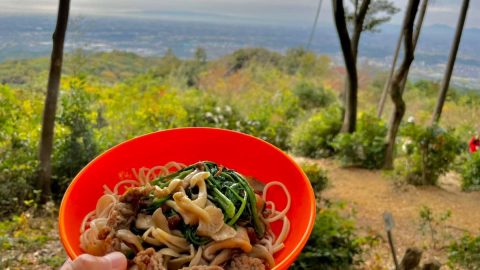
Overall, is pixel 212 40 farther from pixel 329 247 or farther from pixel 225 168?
pixel 225 168

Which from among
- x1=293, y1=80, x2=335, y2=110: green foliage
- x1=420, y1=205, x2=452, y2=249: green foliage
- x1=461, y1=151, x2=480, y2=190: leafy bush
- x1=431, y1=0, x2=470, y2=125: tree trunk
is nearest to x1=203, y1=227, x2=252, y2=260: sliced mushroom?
x1=420, y1=205, x2=452, y2=249: green foliage

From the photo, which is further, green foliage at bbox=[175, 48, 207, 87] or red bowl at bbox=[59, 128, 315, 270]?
green foliage at bbox=[175, 48, 207, 87]

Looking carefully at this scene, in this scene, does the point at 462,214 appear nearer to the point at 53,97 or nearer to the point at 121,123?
the point at 53,97

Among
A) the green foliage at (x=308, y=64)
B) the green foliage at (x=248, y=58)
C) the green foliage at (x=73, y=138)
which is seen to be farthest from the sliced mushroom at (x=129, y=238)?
the green foliage at (x=308, y=64)

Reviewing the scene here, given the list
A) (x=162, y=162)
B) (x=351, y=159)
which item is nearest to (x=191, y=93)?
(x=351, y=159)

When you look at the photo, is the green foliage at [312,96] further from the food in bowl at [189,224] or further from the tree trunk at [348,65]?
the food in bowl at [189,224]

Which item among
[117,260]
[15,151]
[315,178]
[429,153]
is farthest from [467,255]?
[15,151]

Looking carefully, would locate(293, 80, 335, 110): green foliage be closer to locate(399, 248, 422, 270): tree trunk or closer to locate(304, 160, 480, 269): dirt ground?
locate(304, 160, 480, 269): dirt ground
